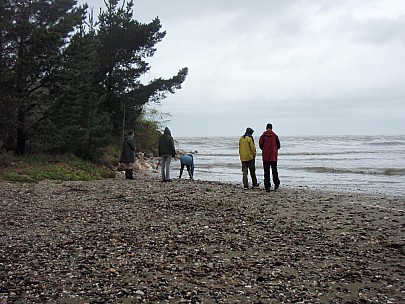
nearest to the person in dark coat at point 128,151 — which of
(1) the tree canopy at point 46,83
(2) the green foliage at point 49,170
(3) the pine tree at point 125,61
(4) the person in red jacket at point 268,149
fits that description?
(2) the green foliage at point 49,170

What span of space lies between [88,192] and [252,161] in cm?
576

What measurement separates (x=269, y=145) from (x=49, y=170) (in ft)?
29.6

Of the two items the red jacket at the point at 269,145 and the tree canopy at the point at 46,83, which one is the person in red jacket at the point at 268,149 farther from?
the tree canopy at the point at 46,83

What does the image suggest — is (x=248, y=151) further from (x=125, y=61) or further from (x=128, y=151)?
(x=125, y=61)

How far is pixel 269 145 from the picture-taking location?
1290cm

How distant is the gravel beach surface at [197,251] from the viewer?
14.7ft

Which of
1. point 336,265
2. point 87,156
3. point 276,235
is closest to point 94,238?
point 276,235

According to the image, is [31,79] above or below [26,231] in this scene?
above

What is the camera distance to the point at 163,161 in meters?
15.7

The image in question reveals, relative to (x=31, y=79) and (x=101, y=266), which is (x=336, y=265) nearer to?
(x=101, y=266)

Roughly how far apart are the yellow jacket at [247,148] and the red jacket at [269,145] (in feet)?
2.49

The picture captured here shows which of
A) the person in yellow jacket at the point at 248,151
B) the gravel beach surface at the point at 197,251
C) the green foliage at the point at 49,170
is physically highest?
the person in yellow jacket at the point at 248,151

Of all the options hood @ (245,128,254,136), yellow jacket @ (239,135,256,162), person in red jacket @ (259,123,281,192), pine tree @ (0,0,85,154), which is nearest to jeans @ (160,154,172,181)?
yellow jacket @ (239,135,256,162)

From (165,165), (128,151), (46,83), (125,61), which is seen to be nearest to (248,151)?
(165,165)
